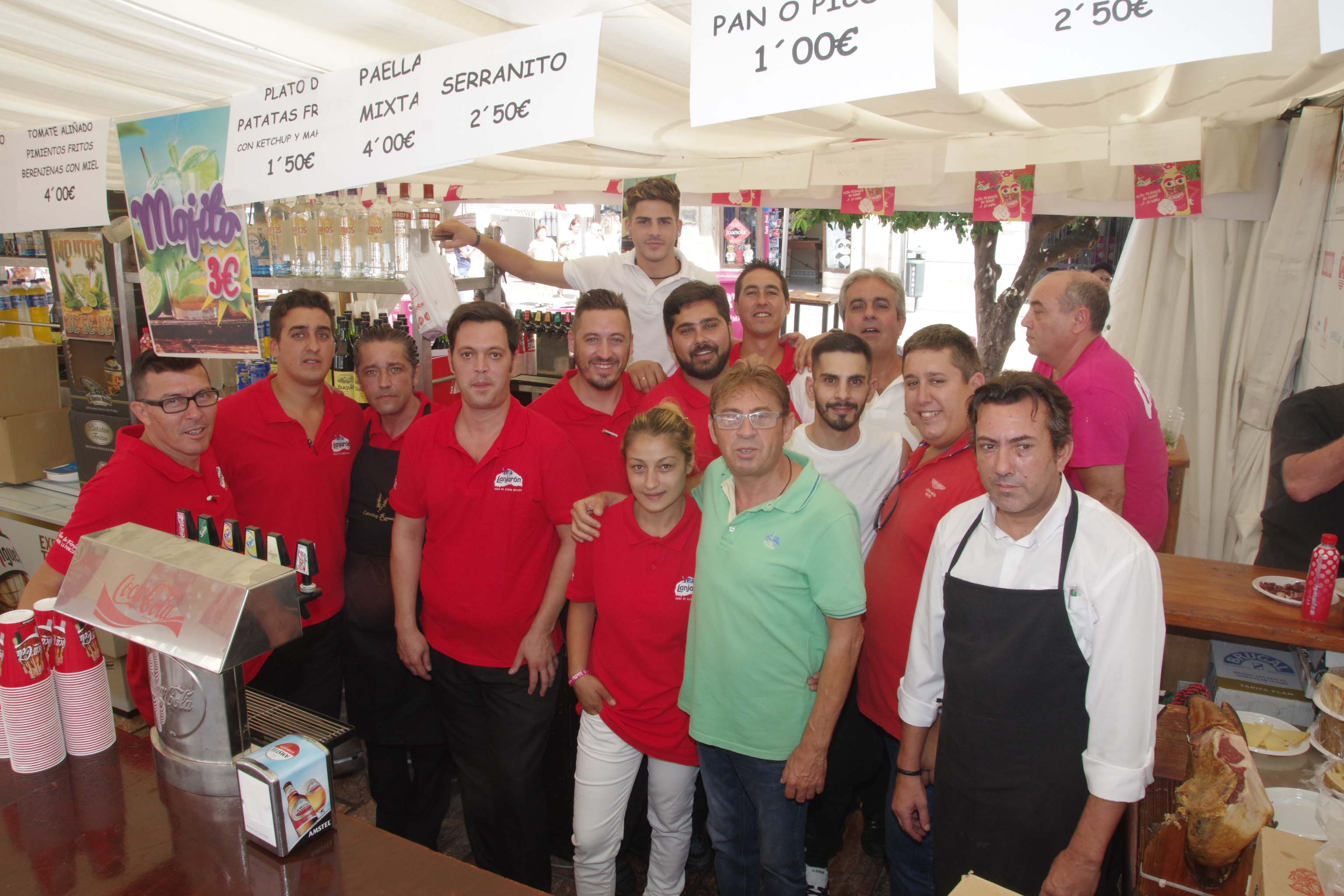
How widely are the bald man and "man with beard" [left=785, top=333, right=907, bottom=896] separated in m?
0.69

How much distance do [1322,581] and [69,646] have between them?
3.15 m

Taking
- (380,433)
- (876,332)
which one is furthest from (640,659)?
(876,332)

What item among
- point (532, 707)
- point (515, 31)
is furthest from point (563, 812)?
point (515, 31)

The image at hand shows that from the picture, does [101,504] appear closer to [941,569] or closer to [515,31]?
Answer: [515,31]

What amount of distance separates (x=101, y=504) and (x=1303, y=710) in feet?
11.9

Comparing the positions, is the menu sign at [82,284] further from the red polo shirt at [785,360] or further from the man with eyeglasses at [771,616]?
the man with eyeglasses at [771,616]

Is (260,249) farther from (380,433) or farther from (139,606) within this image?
(139,606)

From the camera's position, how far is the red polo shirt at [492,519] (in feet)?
8.07

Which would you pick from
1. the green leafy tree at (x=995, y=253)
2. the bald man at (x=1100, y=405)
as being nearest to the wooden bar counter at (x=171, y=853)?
the bald man at (x=1100, y=405)

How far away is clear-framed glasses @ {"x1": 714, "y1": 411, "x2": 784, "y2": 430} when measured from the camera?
2.06m

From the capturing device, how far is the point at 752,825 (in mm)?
2240

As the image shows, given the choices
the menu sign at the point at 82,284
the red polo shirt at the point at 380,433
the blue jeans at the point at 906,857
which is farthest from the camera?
the menu sign at the point at 82,284

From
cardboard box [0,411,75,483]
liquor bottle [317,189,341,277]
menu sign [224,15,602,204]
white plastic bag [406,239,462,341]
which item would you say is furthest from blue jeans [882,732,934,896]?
cardboard box [0,411,75,483]

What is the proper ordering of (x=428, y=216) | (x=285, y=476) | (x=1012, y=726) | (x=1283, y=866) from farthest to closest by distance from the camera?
(x=428, y=216) < (x=285, y=476) < (x=1012, y=726) < (x=1283, y=866)
